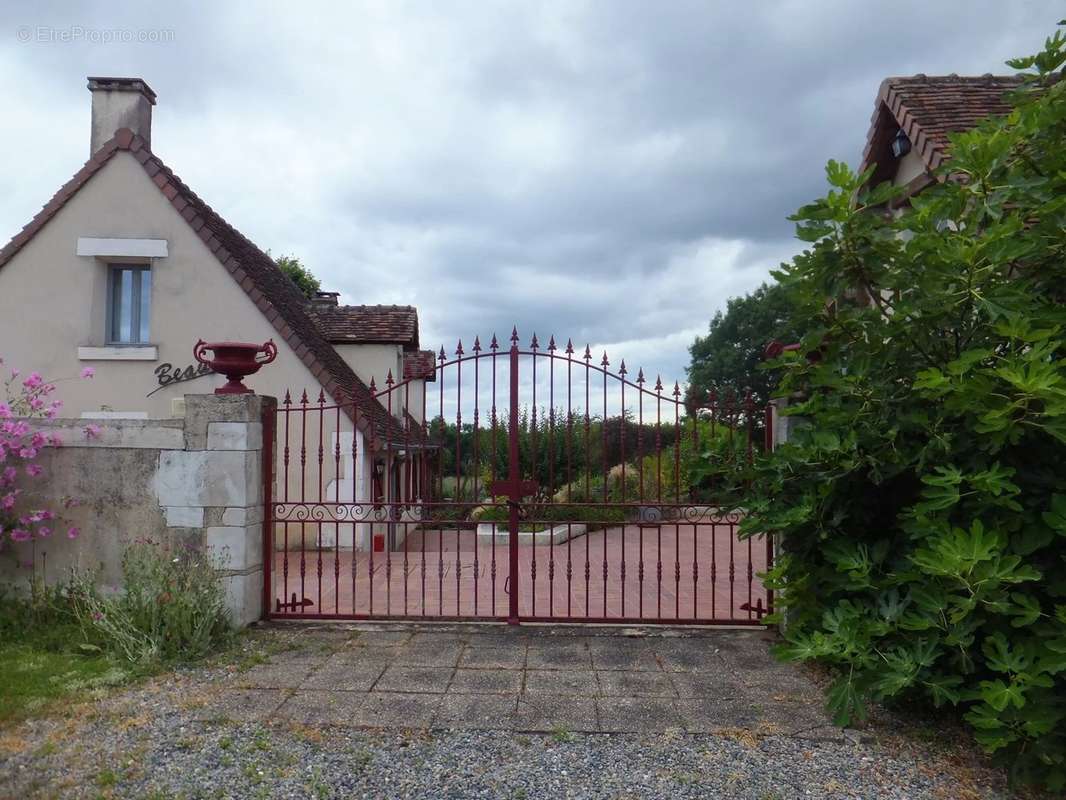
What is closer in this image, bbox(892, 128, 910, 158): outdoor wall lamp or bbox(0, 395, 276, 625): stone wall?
bbox(0, 395, 276, 625): stone wall

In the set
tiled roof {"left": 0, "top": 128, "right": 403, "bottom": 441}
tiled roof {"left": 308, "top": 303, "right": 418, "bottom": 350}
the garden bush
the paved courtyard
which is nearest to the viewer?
the garden bush

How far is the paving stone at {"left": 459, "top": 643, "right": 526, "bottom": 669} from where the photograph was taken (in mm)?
4914

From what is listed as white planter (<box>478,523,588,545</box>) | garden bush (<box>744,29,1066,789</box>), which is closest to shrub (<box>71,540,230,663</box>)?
garden bush (<box>744,29,1066,789</box>)

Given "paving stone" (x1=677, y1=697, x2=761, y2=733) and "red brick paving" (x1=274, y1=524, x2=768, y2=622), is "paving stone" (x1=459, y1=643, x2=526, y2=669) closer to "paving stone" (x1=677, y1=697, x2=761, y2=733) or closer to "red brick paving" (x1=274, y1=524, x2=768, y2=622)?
"red brick paving" (x1=274, y1=524, x2=768, y2=622)

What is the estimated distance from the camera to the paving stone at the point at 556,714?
3.87m

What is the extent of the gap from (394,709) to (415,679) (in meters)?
0.52

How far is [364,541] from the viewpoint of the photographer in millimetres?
10414

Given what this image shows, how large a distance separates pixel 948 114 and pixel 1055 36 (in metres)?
4.97

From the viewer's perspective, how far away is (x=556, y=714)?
4.05m

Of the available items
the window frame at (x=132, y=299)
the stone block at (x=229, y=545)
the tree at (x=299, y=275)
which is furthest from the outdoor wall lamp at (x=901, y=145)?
the tree at (x=299, y=275)

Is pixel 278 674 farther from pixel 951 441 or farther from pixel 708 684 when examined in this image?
pixel 951 441

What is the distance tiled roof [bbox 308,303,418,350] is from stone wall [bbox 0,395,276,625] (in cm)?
803

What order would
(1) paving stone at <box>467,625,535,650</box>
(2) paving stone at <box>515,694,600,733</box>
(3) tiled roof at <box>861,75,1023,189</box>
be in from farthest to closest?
1. (3) tiled roof at <box>861,75,1023,189</box>
2. (1) paving stone at <box>467,625,535,650</box>
3. (2) paving stone at <box>515,694,600,733</box>

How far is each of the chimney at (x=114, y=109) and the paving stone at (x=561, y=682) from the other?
10.8 meters
